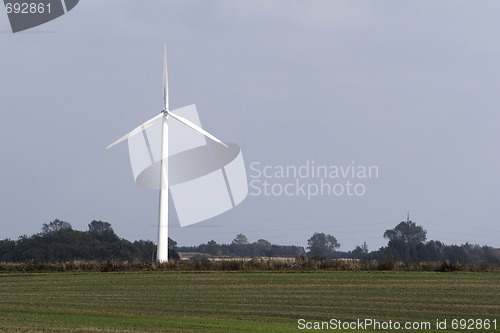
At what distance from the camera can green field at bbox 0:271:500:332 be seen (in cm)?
3288

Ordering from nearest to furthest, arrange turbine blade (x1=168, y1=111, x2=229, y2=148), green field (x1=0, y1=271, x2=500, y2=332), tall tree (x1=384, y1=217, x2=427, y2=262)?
green field (x1=0, y1=271, x2=500, y2=332)
turbine blade (x1=168, y1=111, x2=229, y2=148)
tall tree (x1=384, y1=217, x2=427, y2=262)

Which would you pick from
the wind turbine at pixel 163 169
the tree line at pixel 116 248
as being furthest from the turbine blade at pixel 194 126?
the tree line at pixel 116 248

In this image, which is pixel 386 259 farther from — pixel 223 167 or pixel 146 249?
pixel 146 249

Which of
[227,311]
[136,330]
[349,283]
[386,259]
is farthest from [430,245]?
[136,330]

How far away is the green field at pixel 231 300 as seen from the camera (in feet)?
108

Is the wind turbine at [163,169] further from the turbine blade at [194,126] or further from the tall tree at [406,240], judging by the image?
the tall tree at [406,240]

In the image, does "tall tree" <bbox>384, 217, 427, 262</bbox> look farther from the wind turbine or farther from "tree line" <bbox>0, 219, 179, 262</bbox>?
the wind turbine

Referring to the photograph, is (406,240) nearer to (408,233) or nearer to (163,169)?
(408,233)

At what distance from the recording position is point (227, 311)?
38062mm

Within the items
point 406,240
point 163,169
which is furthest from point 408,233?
point 163,169

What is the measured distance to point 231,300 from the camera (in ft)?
141

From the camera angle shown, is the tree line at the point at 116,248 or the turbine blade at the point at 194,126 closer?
the turbine blade at the point at 194,126

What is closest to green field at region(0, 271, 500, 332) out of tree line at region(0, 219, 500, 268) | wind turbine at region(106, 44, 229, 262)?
wind turbine at region(106, 44, 229, 262)

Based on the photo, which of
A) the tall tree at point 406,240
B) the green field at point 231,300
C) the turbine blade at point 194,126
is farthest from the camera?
the tall tree at point 406,240
